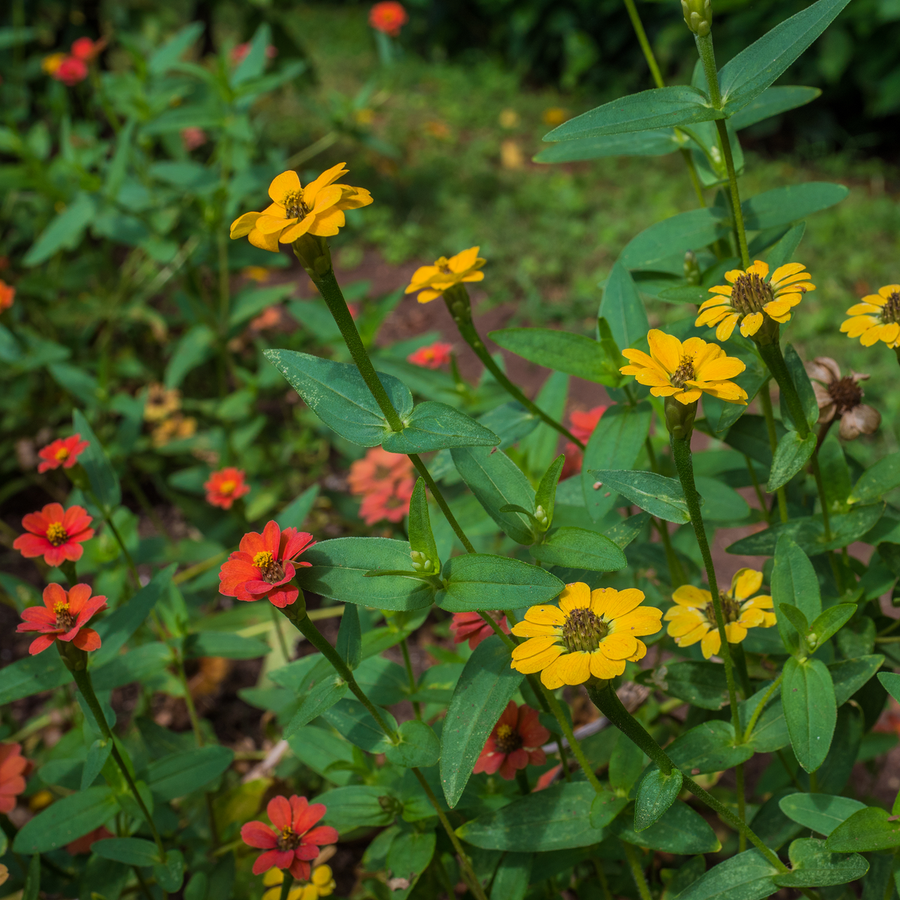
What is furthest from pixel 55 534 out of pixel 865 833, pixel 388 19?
pixel 388 19

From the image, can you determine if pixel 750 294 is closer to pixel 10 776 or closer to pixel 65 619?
pixel 65 619

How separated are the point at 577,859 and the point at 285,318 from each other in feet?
8.51

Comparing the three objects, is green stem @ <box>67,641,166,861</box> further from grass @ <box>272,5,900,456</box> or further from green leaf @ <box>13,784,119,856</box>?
grass @ <box>272,5,900,456</box>

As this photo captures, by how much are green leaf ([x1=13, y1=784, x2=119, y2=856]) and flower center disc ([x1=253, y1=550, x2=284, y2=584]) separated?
58 cm

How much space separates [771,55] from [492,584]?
71 centimetres

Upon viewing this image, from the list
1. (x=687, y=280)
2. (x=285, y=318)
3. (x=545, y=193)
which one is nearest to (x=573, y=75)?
(x=545, y=193)

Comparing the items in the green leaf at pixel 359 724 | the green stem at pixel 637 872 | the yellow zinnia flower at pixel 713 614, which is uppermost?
the yellow zinnia flower at pixel 713 614

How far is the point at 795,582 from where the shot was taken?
108 centimetres

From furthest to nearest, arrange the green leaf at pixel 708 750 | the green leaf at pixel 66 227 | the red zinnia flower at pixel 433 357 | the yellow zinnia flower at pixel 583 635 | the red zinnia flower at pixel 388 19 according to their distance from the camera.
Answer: the red zinnia flower at pixel 388 19 → the green leaf at pixel 66 227 → the red zinnia flower at pixel 433 357 → the green leaf at pixel 708 750 → the yellow zinnia flower at pixel 583 635

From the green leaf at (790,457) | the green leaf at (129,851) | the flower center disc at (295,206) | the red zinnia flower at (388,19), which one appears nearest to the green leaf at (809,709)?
the green leaf at (790,457)

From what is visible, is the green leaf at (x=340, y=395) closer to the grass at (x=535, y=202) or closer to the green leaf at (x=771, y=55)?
the green leaf at (x=771, y=55)

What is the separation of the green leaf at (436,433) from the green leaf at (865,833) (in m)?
0.59

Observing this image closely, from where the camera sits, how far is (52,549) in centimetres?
122

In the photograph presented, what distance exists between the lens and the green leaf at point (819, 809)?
1020mm
